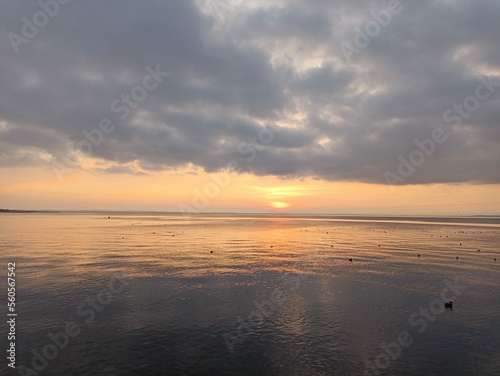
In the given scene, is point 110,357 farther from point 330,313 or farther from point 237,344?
point 330,313

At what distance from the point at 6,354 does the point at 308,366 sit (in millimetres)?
22122

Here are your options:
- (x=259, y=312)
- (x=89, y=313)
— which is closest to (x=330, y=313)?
(x=259, y=312)

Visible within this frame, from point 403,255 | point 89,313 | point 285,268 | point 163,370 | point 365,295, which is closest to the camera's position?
point 163,370

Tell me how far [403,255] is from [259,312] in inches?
2066

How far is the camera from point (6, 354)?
24.3 m

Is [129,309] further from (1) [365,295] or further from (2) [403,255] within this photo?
(2) [403,255]

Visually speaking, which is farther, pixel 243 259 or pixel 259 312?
pixel 243 259


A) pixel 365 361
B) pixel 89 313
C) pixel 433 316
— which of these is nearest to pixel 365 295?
pixel 433 316

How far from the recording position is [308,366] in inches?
911

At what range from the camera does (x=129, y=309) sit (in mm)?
34844

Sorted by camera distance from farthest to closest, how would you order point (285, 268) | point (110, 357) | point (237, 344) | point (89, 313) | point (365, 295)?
point (285, 268), point (365, 295), point (89, 313), point (237, 344), point (110, 357)

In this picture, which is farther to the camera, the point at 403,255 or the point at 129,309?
the point at 403,255

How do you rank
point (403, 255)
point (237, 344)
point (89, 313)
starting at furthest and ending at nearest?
point (403, 255)
point (89, 313)
point (237, 344)

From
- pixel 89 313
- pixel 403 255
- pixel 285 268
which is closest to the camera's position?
pixel 89 313
